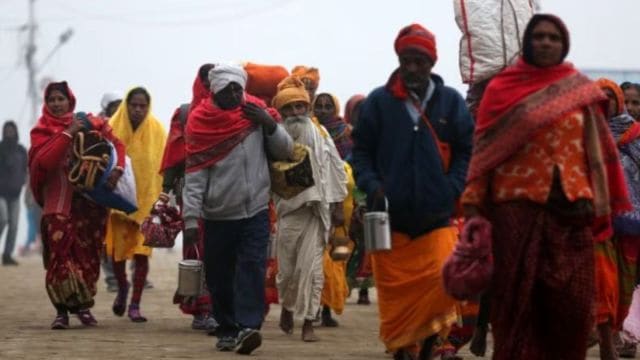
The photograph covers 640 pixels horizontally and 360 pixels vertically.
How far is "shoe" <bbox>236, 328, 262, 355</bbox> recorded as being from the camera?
12672mm

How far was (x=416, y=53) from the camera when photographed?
34.5 feet

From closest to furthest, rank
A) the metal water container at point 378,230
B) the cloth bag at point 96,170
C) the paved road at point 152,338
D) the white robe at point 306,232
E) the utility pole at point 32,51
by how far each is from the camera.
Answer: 1. the metal water container at point 378,230
2. the paved road at point 152,338
3. the white robe at point 306,232
4. the cloth bag at point 96,170
5. the utility pole at point 32,51

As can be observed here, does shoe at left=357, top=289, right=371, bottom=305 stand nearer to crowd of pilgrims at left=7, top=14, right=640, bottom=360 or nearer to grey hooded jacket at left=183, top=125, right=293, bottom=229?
crowd of pilgrims at left=7, top=14, right=640, bottom=360

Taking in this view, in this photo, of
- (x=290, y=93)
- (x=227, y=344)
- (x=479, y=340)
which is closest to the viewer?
(x=479, y=340)

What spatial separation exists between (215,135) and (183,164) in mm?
2019

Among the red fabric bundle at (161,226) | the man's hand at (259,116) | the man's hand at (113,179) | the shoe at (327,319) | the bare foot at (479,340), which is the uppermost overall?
the man's hand at (259,116)

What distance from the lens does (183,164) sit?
15.0 meters

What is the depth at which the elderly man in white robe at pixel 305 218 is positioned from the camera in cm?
1425

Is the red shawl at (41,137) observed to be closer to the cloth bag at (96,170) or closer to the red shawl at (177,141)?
the cloth bag at (96,170)

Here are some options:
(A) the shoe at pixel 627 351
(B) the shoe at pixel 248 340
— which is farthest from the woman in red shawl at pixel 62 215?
(A) the shoe at pixel 627 351

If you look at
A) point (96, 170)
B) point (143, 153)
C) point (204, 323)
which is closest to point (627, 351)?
point (204, 323)

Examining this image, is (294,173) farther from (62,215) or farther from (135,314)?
(135,314)

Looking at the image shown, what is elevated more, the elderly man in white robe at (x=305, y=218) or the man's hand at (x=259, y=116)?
the man's hand at (x=259, y=116)

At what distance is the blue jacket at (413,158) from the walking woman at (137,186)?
5.89 m
